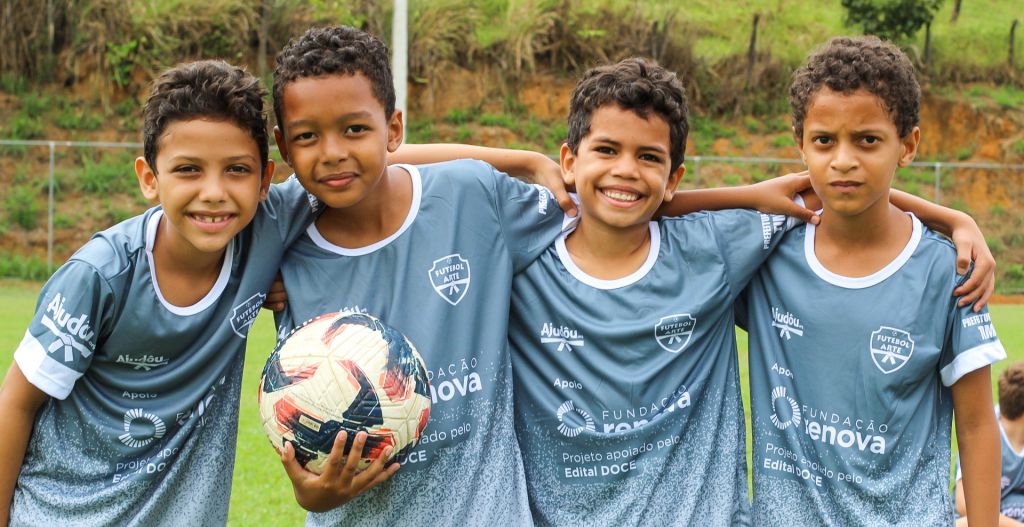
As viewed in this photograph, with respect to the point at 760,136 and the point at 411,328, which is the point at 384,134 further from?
the point at 760,136

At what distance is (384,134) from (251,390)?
5590 millimetres

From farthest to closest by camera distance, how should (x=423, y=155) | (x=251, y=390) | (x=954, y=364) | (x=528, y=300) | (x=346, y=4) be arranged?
(x=346, y=4)
(x=251, y=390)
(x=423, y=155)
(x=528, y=300)
(x=954, y=364)

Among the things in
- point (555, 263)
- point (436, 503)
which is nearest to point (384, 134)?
point (555, 263)

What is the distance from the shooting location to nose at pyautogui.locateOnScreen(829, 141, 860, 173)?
3.00 m

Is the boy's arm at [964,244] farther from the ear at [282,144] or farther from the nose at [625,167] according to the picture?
the ear at [282,144]

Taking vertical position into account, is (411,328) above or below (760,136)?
above

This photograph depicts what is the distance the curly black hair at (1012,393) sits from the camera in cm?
475

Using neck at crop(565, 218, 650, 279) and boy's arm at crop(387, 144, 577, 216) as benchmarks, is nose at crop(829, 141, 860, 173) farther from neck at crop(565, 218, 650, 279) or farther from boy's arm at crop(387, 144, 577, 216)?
boy's arm at crop(387, 144, 577, 216)

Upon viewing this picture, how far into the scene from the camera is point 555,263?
3.28m

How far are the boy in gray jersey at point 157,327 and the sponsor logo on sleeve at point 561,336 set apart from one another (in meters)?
0.84

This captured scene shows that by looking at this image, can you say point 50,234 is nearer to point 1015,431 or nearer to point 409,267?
point 409,267

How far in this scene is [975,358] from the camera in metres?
3.00

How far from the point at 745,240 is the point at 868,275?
0.38m

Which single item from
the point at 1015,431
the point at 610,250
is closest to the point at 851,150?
the point at 610,250
